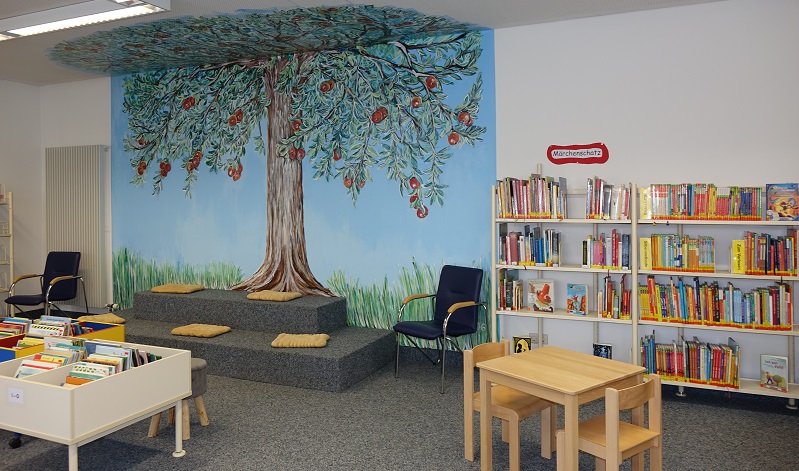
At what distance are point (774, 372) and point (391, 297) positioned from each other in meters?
3.32

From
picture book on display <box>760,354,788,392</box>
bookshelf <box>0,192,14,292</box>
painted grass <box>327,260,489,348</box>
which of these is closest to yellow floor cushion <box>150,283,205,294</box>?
painted grass <box>327,260,489,348</box>

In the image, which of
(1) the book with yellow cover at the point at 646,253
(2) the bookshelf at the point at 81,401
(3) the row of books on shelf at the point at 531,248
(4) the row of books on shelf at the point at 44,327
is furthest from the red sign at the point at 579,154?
(4) the row of books on shelf at the point at 44,327

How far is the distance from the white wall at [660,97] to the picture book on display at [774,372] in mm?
217

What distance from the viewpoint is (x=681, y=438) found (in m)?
3.80

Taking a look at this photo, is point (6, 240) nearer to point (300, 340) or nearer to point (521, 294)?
point (300, 340)

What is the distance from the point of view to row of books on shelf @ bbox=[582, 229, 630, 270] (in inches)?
183

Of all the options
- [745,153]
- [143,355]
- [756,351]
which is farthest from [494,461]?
[745,153]

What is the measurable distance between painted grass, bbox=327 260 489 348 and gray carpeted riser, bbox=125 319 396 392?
181mm

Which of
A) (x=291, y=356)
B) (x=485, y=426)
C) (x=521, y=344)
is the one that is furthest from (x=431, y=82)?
(x=485, y=426)

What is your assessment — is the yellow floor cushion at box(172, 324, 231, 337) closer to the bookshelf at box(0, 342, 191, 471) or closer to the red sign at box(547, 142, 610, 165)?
the bookshelf at box(0, 342, 191, 471)

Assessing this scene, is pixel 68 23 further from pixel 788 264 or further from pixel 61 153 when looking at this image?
pixel 788 264

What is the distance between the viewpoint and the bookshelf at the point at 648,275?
4.31 meters

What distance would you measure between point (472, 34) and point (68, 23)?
348 centimetres

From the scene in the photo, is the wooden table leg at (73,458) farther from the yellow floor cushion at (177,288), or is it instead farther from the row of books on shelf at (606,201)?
the row of books on shelf at (606,201)
